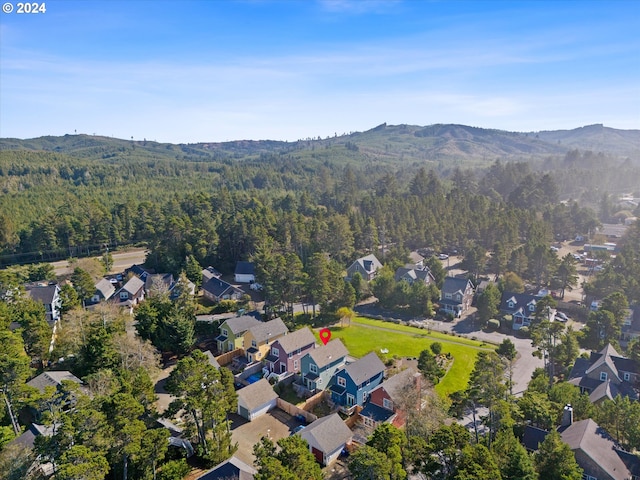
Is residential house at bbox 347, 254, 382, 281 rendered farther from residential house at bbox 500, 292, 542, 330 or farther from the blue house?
the blue house

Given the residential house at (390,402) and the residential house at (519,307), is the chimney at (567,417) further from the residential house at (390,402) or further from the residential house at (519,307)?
Result: the residential house at (519,307)

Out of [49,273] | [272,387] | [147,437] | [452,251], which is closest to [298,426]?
[272,387]

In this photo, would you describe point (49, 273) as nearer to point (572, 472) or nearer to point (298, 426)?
point (298, 426)

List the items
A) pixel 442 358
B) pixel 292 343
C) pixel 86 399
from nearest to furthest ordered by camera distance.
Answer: pixel 86 399 < pixel 292 343 < pixel 442 358

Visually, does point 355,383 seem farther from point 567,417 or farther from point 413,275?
point 413,275

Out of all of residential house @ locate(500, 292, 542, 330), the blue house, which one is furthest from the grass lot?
residential house @ locate(500, 292, 542, 330)

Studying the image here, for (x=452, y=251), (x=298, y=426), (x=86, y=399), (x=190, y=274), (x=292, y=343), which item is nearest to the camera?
(x=86, y=399)

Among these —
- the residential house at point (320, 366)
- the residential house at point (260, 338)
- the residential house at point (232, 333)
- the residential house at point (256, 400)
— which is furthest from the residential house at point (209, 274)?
the residential house at point (256, 400)
